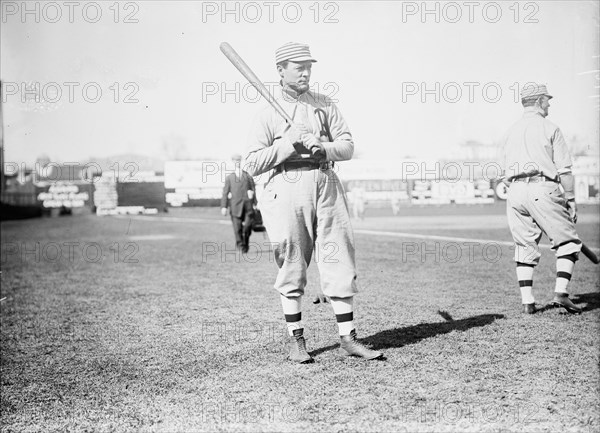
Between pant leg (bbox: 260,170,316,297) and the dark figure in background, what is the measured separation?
9.29 meters

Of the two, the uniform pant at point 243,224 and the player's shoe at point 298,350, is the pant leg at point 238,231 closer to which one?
the uniform pant at point 243,224

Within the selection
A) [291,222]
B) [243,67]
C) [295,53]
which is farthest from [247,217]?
[243,67]

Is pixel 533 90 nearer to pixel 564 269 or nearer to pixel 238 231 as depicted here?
pixel 564 269

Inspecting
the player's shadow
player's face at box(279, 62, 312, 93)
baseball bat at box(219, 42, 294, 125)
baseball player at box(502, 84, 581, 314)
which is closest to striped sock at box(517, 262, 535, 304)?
baseball player at box(502, 84, 581, 314)

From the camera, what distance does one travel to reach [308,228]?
4426 millimetres

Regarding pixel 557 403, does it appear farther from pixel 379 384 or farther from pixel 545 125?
pixel 545 125

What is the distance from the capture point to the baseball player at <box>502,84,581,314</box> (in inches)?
230

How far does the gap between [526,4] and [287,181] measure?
271 centimetres

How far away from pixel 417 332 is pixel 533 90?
2.44 metres

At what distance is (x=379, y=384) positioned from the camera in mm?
3764

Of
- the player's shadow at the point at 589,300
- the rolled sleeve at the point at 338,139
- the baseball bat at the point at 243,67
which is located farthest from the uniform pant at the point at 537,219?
the baseball bat at the point at 243,67

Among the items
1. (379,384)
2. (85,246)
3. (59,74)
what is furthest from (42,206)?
(379,384)

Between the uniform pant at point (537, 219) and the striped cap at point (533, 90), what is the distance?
79cm

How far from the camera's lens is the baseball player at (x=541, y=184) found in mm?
5836
